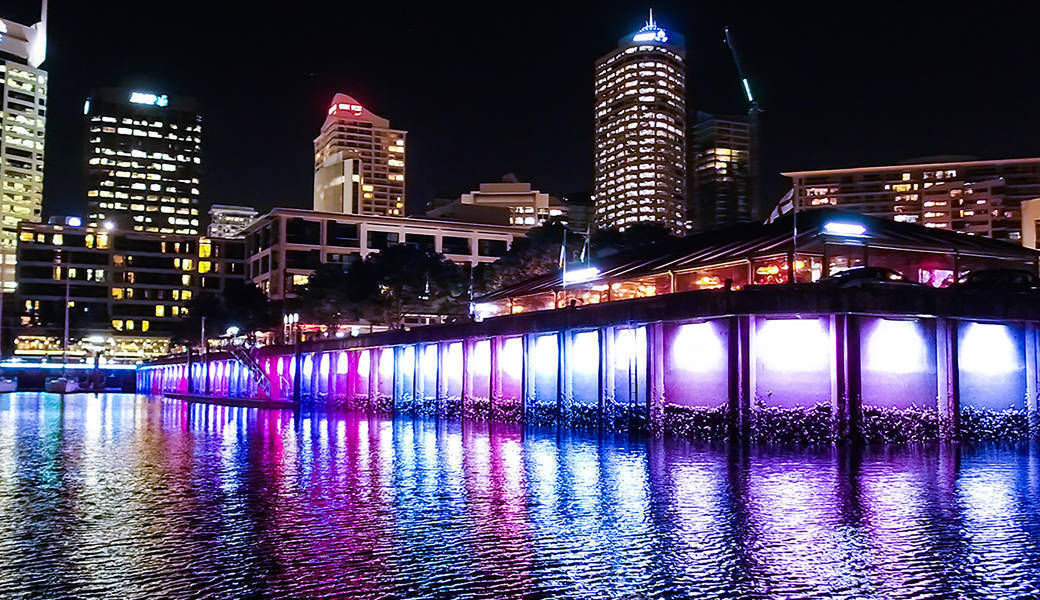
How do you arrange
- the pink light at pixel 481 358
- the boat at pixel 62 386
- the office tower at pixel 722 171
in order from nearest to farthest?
the pink light at pixel 481 358, the office tower at pixel 722 171, the boat at pixel 62 386

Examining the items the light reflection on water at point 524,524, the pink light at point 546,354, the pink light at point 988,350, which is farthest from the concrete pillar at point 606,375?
the pink light at point 988,350

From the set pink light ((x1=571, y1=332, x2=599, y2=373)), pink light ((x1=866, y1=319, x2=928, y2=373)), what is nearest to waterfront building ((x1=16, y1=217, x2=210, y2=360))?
pink light ((x1=571, y1=332, x2=599, y2=373))

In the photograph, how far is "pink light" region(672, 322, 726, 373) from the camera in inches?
1526

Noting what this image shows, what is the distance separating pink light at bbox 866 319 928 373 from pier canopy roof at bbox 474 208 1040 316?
276 inches

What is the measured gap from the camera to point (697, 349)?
130ft

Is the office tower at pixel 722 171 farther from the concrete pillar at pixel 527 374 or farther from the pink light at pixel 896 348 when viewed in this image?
the pink light at pixel 896 348

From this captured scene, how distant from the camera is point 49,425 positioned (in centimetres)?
5328

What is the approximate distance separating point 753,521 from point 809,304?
64.3ft

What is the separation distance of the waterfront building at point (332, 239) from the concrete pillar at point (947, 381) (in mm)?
119984

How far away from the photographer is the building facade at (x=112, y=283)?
188375 millimetres

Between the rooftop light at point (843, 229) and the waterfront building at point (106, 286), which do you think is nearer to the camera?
the rooftop light at point (843, 229)

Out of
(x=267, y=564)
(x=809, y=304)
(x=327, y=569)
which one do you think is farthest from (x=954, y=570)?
(x=809, y=304)

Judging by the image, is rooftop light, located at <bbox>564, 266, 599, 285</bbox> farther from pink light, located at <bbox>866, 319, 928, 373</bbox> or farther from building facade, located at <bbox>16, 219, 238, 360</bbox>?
building facade, located at <bbox>16, 219, 238, 360</bbox>

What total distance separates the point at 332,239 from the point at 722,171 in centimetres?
6768
